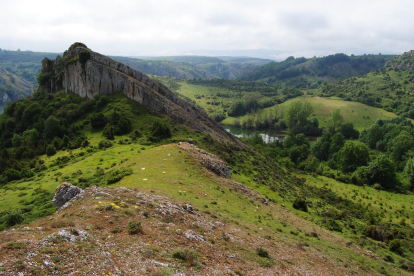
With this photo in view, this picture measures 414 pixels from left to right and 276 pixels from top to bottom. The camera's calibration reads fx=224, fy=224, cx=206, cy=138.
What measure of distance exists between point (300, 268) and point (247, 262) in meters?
5.37

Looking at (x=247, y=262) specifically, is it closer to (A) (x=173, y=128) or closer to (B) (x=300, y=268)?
(B) (x=300, y=268)

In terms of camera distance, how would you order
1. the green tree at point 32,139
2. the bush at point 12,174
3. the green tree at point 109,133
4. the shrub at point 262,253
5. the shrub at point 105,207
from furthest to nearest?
the green tree at point 32,139 < the green tree at point 109,133 < the bush at point 12,174 < the shrub at point 262,253 < the shrub at point 105,207

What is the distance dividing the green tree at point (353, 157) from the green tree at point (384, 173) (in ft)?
46.2

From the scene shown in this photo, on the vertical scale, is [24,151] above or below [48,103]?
below

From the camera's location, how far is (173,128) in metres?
58.3

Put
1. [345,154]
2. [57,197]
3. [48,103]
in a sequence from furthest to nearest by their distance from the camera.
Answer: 1. [345,154]
2. [48,103]
3. [57,197]

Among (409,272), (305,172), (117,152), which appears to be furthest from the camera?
(305,172)

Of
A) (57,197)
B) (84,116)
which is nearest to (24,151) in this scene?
(84,116)

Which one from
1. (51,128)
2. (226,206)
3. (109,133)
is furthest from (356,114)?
(51,128)

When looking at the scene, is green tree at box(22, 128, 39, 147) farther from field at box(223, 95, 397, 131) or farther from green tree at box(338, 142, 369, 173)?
field at box(223, 95, 397, 131)

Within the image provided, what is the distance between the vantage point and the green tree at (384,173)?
70250 mm

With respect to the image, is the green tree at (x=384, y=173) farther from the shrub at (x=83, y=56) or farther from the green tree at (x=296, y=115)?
the shrub at (x=83, y=56)

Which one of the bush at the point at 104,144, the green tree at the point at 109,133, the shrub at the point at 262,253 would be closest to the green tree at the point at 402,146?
the shrub at the point at 262,253

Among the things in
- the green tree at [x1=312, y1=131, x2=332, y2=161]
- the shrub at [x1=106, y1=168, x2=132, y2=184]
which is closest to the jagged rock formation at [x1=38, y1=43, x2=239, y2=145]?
the shrub at [x1=106, y1=168, x2=132, y2=184]
